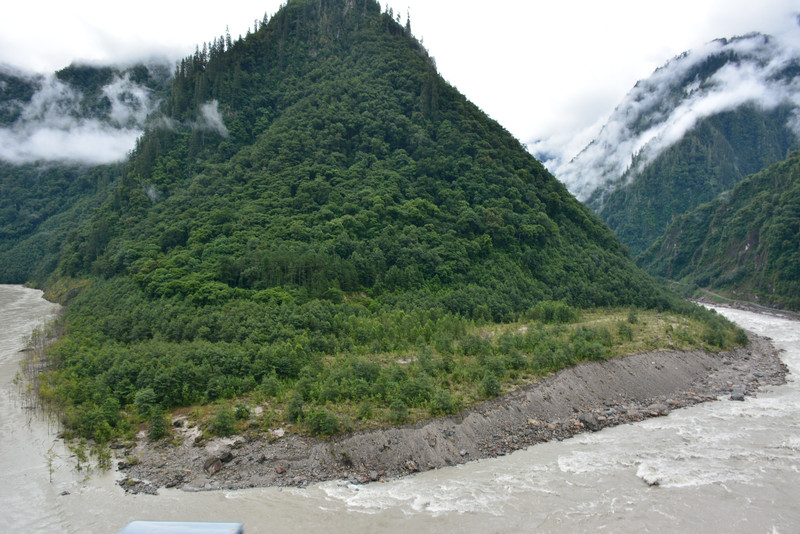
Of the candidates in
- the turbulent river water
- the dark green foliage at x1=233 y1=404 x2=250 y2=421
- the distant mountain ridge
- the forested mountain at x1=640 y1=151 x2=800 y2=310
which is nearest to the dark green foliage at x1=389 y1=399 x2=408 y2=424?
the turbulent river water

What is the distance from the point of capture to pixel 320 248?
5128 cm

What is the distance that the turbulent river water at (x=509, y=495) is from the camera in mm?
19953

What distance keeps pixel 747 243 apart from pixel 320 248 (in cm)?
12267

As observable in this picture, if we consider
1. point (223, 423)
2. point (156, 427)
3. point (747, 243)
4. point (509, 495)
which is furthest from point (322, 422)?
point (747, 243)

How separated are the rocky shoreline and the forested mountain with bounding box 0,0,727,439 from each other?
2093 mm

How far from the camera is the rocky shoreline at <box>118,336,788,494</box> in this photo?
2330 cm

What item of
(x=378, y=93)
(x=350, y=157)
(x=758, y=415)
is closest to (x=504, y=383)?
(x=758, y=415)

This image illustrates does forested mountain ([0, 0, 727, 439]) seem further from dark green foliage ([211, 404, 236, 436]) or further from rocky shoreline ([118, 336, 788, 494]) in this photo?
dark green foliage ([211, 404, 236, 436])

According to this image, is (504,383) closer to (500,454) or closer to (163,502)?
(500,454)

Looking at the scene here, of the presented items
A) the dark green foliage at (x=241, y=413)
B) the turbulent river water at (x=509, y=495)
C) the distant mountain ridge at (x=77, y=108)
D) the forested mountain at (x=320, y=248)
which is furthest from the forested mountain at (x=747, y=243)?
the distant mountain ridge at (x=77, y=108)

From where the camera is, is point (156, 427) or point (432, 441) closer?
point (432, 441)

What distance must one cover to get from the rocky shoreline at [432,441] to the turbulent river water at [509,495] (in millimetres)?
873

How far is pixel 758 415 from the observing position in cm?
3362

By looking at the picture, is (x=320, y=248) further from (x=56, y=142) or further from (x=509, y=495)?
(x=56, y=142)
